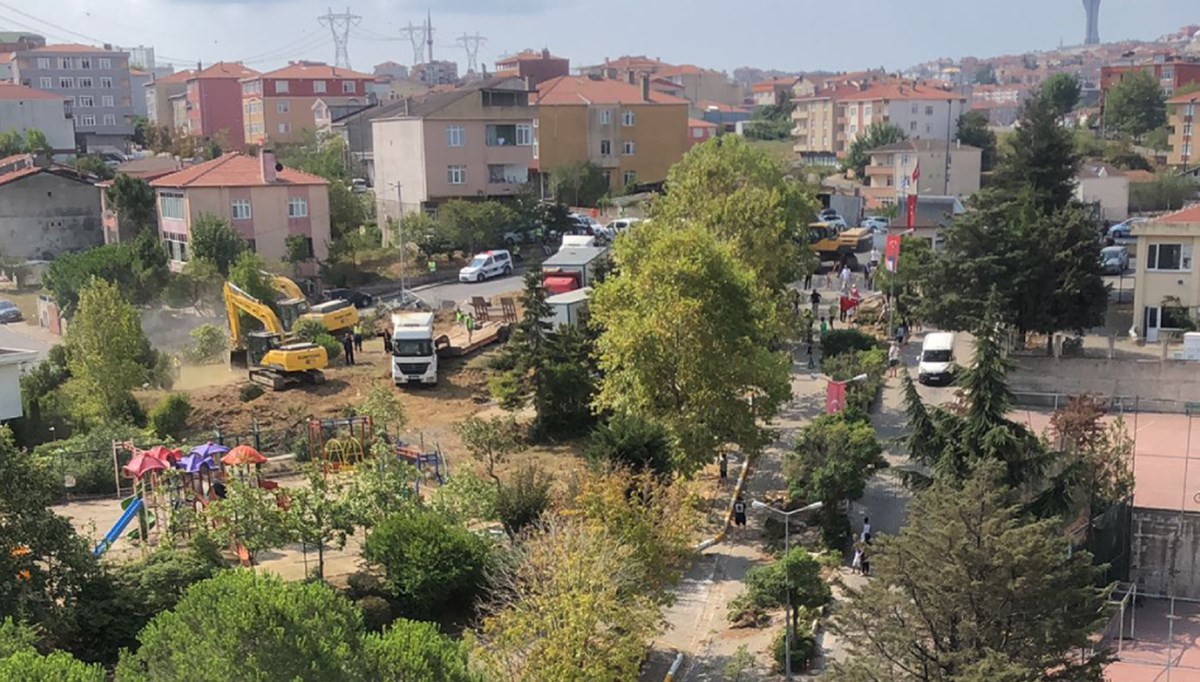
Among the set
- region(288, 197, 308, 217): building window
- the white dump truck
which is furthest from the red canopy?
region(288, 197, 308, 217): building window

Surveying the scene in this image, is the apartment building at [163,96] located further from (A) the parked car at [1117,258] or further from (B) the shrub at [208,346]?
(A) the parked car at [1117,258]

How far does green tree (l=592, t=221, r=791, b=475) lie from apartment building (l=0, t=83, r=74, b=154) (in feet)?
216

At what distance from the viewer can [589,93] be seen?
230 ft

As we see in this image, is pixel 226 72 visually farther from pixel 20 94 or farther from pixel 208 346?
pixel 208 346

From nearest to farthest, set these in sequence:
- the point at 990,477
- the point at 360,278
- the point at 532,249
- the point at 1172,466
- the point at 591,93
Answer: the point at 990,477 → the point at 1172,466 → the point at 360,278 → the point at 532,249 → the point at 591,93

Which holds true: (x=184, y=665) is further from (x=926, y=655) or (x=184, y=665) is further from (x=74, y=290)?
(x=74, y=290)

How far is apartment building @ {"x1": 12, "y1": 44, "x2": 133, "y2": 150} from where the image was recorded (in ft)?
328

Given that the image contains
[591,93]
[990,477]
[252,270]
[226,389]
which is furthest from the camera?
[591,93]

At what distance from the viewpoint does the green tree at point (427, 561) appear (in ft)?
70.9

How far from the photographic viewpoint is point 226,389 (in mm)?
35312

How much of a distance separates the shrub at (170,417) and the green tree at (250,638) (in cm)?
1792

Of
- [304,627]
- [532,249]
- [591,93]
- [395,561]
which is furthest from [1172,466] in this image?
[591,93]

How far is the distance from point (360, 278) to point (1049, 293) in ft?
93.8

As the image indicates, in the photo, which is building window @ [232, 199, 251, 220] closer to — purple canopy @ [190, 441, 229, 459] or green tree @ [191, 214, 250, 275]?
green tree @ [191, 214, 250, 275]
